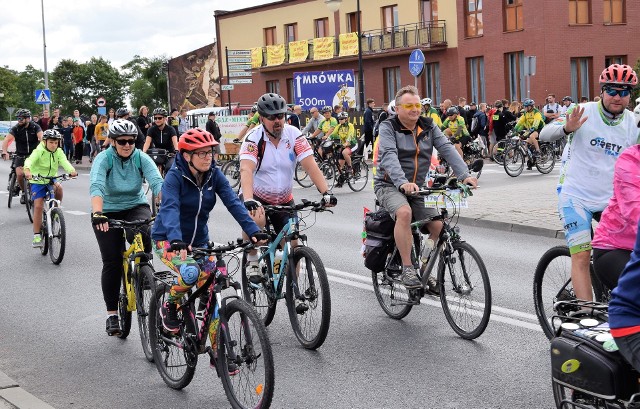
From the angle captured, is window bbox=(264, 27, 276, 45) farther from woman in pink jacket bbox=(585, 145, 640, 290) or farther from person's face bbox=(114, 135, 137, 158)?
woman in pink jacket bbox=(585, 145, 640, 290)

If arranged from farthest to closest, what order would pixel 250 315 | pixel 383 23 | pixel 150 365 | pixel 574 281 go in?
pixel 383 23, pixel 150 365, pixel 574 281, pixel 250 315

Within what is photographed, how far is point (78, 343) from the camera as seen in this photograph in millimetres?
8008

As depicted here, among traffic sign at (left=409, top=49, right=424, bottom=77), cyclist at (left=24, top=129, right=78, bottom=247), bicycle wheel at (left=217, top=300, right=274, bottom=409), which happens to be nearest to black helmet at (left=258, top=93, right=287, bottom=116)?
bicycle wheel at (left=217, top=300, right=274, bottom=409)

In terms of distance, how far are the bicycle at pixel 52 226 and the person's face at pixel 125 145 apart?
470 cm

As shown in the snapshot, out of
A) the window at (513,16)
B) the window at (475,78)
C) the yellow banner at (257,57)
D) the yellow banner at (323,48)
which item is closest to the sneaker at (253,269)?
the window at (513,16)

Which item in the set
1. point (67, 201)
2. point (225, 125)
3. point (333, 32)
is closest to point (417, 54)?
point (225, 125)

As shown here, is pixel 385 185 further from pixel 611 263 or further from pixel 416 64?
pixel 416 64

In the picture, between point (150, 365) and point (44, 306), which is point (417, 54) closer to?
point (44, 306)

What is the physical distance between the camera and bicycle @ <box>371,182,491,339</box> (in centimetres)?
707

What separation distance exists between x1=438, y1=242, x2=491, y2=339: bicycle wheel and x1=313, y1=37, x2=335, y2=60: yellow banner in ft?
A: 153

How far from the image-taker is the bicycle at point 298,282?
278 inches

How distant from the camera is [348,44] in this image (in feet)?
170

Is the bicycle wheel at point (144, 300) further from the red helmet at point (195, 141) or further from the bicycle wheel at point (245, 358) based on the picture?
the bicycle wheel at point (245, 358)

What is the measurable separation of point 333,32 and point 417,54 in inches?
1136
